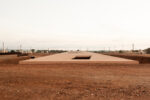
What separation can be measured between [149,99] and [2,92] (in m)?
5.78

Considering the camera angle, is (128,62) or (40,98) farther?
(128,62)

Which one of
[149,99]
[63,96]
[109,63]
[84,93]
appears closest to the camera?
[149,99]

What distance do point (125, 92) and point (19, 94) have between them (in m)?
4.33

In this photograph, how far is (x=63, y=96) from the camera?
5.32 metres

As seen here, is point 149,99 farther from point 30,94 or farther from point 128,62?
point 128,62

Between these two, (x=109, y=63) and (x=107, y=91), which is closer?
(x=107, y=91)

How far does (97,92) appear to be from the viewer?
5.83 meters

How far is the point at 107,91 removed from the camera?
19.5 ft

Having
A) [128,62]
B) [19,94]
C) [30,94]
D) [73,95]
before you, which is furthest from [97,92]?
[128,62]

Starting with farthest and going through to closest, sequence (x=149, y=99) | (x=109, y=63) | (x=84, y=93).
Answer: (x=109, y=63) < (x=84, y=93) < (x=149, y=99)

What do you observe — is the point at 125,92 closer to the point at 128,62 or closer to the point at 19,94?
the point at 19,94

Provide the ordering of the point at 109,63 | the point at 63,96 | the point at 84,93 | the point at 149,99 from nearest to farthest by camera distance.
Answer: the point at 149,99 → the point at 63,96 → the point at 84,93 → the point at 109,63

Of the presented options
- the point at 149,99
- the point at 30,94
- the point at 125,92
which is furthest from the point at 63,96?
the point at 149,99

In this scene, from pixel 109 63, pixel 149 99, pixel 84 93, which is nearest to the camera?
pixel 149 99
